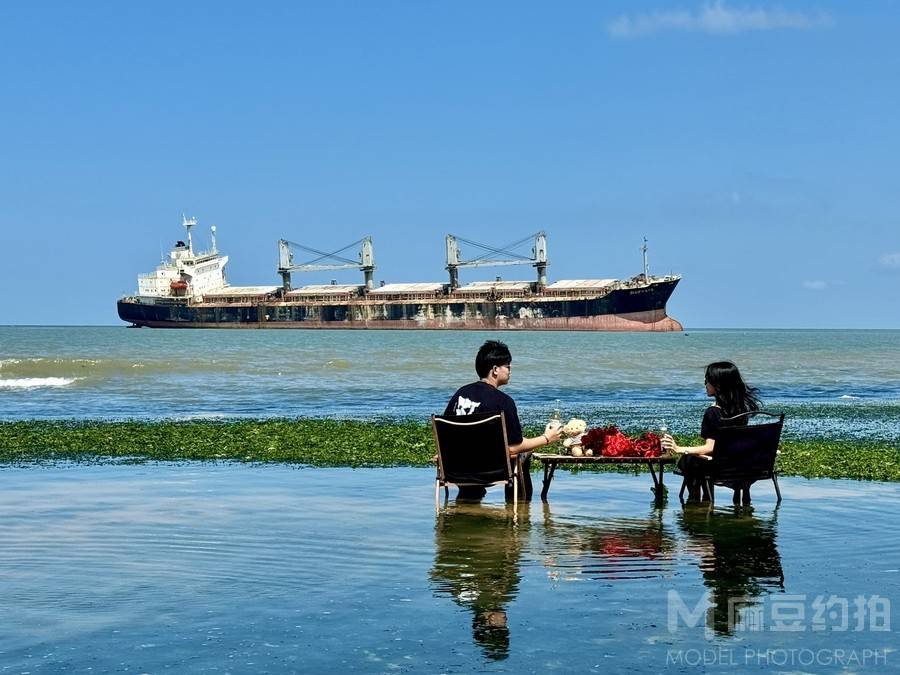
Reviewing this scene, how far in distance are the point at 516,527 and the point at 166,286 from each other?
424 feet

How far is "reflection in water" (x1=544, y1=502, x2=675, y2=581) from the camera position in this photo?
6.67 metres

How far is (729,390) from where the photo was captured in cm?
872

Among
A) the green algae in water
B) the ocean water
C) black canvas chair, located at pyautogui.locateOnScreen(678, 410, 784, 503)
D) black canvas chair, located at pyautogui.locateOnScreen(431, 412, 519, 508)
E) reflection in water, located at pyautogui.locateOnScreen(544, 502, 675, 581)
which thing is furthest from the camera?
the ocean water

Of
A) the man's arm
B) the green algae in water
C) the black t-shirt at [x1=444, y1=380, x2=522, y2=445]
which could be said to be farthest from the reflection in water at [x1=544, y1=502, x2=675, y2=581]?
the green algae in water

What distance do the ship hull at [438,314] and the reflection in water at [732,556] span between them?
107858mm

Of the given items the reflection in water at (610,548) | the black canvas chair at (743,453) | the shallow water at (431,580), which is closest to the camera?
the shallow water at (431,580)

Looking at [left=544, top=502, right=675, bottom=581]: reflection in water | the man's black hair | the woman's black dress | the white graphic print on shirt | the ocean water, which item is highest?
the man's black hair

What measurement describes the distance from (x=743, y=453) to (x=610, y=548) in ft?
6.14

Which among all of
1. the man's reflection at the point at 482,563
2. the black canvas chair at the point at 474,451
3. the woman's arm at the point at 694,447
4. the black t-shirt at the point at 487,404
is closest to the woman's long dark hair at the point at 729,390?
the woman's arm at the point at 694,447

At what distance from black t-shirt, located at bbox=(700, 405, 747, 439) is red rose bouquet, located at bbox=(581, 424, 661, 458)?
0.69m

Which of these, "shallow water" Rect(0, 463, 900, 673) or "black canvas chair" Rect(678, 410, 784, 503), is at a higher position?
"black canvas chair" Rect(678, 410, 784, 503)

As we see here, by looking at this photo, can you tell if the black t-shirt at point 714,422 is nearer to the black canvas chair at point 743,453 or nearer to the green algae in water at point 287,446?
the black canvas chair at point 743,453

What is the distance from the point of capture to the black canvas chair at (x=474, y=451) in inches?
333

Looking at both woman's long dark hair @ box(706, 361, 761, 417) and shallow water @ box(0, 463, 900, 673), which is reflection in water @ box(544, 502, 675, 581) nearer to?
shallow water @ box(0, 463, 900, 673)
